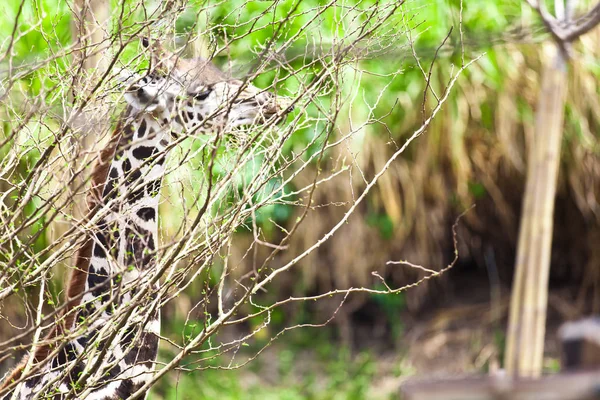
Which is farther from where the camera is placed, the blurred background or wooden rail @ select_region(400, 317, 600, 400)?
the blurred background

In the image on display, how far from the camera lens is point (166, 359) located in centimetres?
457

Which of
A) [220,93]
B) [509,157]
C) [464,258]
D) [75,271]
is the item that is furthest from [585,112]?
[75,271]

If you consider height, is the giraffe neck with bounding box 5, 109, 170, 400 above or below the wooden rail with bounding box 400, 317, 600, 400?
above

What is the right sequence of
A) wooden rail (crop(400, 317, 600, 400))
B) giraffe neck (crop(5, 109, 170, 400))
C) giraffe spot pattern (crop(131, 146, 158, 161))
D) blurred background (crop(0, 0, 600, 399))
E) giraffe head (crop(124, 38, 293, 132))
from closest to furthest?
wooden rail (crop(400, 317, 600, 400))
giraffe neck (crop(5, 109, 170, 400))
giraffe head (crop(124, 38, 293, 132))
giraffe spot pattern (crop(131, 146, 158, 161))
blurred background (crop(0, 0, 600, 399))

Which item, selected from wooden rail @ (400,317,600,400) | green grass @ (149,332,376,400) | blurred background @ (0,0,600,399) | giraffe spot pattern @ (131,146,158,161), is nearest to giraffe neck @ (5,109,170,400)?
giraffe spot pattern @ (131,146,158,161)

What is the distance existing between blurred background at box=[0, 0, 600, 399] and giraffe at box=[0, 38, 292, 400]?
1.86m

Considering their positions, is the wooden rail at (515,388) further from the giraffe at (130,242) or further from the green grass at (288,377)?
the green grass at (288,377)

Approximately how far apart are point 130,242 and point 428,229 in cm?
286

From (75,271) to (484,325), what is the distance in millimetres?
3274

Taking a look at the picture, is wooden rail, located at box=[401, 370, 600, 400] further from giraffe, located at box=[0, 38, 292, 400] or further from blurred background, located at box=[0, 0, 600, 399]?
blurred background, located at box=[0, 0, 600, 399]

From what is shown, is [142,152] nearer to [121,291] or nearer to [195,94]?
[195,94]

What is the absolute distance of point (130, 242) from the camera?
7.00 feet

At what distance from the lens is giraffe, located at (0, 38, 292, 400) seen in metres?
1.89

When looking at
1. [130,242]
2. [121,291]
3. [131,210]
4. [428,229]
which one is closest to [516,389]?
[121,291]
